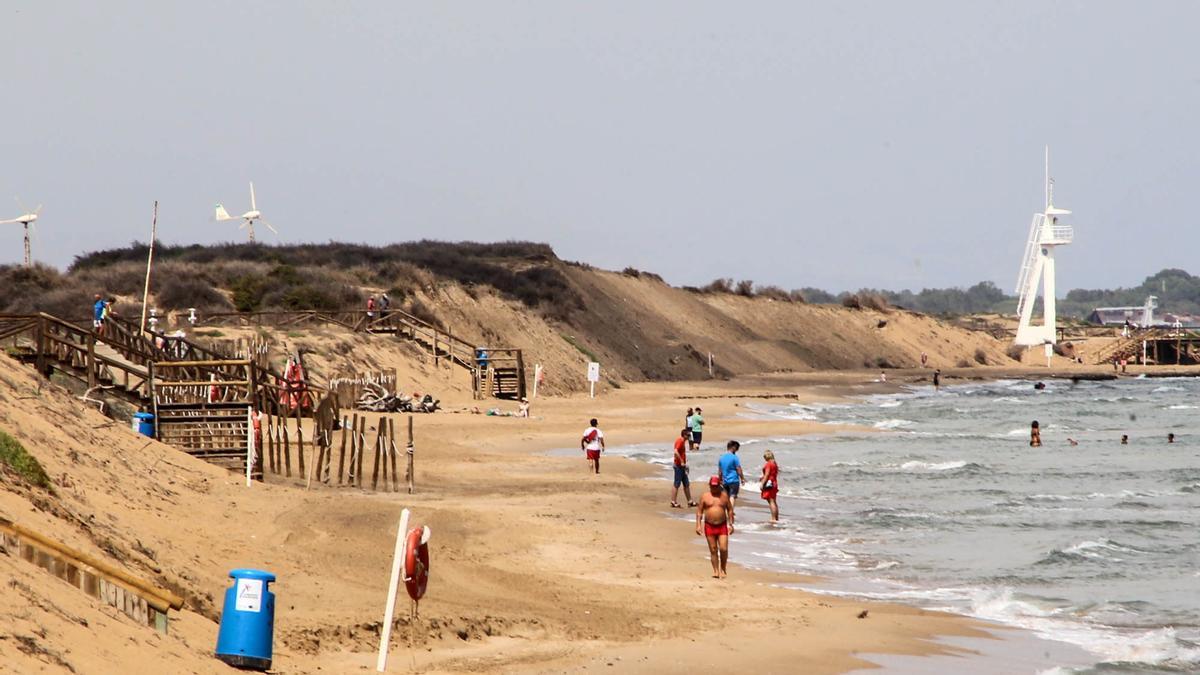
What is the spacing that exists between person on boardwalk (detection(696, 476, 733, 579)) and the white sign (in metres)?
7.87

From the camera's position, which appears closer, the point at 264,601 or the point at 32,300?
the point at 264,601

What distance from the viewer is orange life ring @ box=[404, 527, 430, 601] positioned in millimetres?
11016

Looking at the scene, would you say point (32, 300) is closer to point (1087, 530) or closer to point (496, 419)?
point (496, 419)

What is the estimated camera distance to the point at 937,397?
66562 millimetres

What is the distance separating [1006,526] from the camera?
23.4 m

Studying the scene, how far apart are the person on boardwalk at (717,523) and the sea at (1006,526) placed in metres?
1.06

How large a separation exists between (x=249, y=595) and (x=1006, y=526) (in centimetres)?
1595

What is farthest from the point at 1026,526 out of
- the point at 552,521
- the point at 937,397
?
the point at 937,397

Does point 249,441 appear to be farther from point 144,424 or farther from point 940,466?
point 940,466

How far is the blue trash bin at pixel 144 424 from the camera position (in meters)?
21.7

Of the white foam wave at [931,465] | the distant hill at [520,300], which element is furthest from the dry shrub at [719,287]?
the white foam wave at [931,465]

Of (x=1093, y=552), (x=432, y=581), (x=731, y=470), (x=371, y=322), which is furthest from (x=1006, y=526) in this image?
(x=371, y=322)

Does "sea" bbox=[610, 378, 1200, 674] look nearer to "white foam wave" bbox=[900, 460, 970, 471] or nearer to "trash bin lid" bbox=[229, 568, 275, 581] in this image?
"white foam wave" bbox=[900, 460, 970, 471]

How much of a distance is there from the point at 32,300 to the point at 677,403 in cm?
2284
